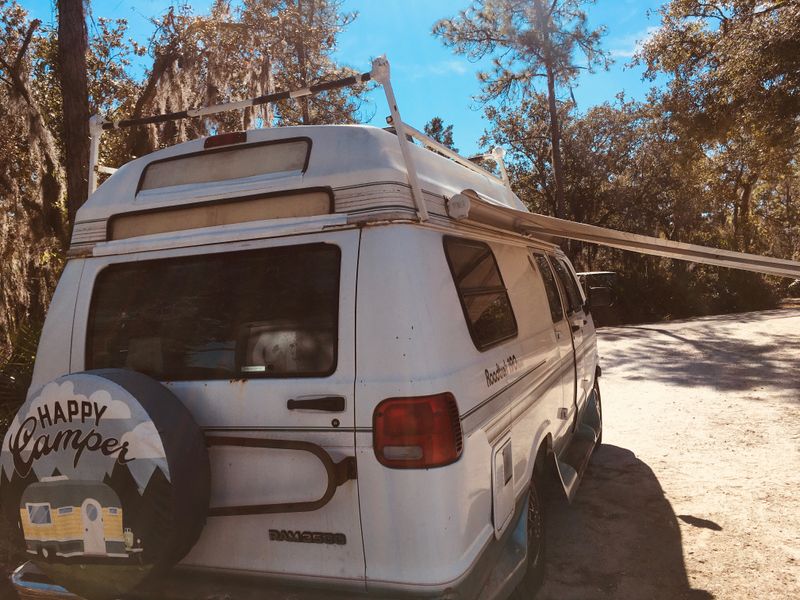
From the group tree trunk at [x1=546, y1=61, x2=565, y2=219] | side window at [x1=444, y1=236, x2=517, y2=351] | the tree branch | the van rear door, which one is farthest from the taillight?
tree trunk at [x1=546, y1=61, x2=565, y2=219]

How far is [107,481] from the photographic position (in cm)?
219

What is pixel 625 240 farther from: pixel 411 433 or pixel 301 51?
pixel 301 51

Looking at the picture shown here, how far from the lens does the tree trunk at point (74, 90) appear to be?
6.96 m

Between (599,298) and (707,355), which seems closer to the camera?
(599,298)

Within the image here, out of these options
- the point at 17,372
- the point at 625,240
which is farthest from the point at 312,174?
the point at 17,372

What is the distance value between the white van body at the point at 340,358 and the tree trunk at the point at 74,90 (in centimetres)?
471

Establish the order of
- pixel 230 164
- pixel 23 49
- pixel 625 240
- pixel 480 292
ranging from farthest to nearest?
pixel 23 49 < pixel 625 240 < pixel 480 292 < pixel 230 164

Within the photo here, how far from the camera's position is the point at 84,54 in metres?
7.12

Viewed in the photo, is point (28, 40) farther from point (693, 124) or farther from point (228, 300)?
point (693, 124)

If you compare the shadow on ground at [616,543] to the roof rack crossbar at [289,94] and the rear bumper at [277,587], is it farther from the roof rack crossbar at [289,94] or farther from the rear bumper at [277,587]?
the roof rack crossbar at [289,94]

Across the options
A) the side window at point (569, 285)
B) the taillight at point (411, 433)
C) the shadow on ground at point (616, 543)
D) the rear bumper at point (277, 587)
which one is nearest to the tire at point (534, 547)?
the shadow on ground at point (616, 543)

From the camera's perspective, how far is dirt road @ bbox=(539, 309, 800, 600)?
3625mm

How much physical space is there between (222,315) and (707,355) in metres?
11.3

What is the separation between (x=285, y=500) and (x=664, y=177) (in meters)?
24.9
